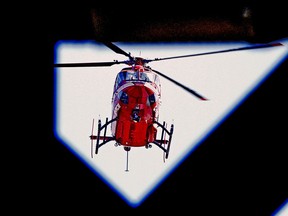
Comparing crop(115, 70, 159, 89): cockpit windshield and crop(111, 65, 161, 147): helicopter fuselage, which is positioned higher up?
crop(115, 70, 159, 89): cockpit windshield

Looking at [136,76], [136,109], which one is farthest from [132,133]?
[136,76]

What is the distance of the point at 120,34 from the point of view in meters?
2.69

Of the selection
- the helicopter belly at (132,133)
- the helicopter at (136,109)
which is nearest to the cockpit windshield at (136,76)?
the helicopter at (136,109)

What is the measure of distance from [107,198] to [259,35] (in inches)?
59.3

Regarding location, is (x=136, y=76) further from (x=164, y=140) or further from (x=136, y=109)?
(x=164, y=140)

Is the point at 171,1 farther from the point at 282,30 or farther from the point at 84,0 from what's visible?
the point at 282,30

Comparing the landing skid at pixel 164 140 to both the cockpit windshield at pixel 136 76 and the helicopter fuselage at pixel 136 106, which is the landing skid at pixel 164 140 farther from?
the cockpit windshield at pixel 136 76

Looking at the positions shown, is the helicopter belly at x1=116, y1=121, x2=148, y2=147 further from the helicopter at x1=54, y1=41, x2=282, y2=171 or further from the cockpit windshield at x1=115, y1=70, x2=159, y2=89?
the cockpit windshield at x1=115, y1=70, x2=159, y2=89

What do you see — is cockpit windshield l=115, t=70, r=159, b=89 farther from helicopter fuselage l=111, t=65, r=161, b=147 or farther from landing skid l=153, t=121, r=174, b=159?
landing skid l=153, t=121, r=174, b=159

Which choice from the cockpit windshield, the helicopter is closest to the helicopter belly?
the helicopter

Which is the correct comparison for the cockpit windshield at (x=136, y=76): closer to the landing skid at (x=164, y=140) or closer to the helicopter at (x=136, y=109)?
the helicopter at (x=136, y=109)

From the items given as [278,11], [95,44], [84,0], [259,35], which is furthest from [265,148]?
[84,0]

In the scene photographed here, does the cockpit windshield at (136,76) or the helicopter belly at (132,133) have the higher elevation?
the cockpit windshield at (136,76)

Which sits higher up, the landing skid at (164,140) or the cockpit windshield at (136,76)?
the cockpit windshield at (136,76)
